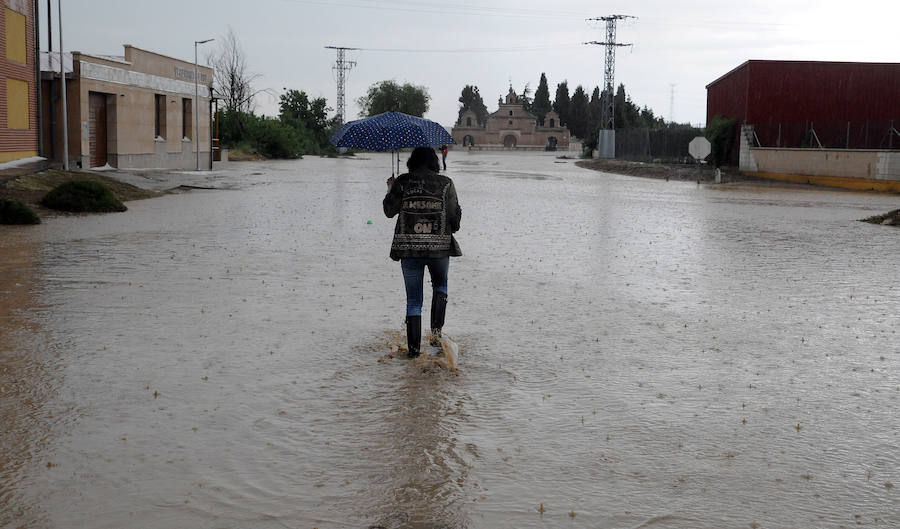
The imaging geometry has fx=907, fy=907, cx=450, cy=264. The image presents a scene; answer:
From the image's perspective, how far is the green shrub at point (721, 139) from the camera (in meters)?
48.8

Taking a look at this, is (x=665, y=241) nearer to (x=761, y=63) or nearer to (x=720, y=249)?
(x=720, y=249)

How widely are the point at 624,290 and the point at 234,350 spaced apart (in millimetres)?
5134

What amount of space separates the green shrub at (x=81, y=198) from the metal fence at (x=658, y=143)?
41.5 m

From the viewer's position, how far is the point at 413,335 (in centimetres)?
738

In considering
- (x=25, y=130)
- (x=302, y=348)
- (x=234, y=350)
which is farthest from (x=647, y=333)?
(x=25, y=130)

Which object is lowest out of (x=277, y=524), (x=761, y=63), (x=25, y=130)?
(x=277, y=524)

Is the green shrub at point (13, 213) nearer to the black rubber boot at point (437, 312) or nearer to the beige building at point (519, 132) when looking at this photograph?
the black rubber boot at point (437, 312)

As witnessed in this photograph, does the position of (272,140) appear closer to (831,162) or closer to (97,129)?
(97,129)

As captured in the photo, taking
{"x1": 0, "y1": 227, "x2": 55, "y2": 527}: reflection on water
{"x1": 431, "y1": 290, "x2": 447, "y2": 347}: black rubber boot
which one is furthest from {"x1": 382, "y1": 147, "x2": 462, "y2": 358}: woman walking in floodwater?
{"x1": 0, "y1": 227, "x2": 55, "y2": 527}: reflection on water

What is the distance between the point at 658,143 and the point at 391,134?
55.5 meters

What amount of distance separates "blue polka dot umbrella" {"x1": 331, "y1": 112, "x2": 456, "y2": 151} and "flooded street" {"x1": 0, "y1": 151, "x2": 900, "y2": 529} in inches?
68.3

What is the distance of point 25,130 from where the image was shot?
3141cm

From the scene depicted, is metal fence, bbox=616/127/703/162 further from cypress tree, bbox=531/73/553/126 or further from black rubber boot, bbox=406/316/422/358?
cypress tree, bbox=531/73/553/126

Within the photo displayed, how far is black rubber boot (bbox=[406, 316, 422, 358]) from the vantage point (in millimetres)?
7352
